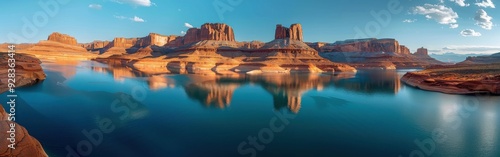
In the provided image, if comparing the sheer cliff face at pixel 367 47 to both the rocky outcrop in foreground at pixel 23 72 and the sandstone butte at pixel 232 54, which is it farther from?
the rocky outcrop in foreground at pixel 23 72

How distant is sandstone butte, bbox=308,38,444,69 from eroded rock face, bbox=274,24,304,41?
28.2 meters

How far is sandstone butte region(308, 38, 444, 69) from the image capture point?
128125 millimetres

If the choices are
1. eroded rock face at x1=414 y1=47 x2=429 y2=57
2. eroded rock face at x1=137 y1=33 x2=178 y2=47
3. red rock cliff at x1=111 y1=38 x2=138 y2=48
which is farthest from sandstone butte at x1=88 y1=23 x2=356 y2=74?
eroded rock face at x1=414 y1=47 x2=429 y2=57

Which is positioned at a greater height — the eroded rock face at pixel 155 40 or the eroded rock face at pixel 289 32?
the eroded rock face at pixel 155 40

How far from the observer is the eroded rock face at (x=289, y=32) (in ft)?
406

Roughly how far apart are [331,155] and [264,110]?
39.2 ft

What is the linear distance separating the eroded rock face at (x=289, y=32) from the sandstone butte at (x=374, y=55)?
28.2m

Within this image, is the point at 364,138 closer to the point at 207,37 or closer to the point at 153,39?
the point at 207,37

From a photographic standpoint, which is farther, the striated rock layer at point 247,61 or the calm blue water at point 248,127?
the striated rock layer at point 247,61

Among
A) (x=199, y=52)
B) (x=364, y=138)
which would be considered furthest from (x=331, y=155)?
(x=199, y=52)

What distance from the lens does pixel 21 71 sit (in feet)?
113

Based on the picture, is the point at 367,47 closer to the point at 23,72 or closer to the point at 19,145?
the point at 23,72

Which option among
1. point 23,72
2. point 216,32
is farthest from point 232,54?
point 23,72

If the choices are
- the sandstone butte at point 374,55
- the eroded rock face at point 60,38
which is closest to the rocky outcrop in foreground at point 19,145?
the sandstone butte at point 374,55
